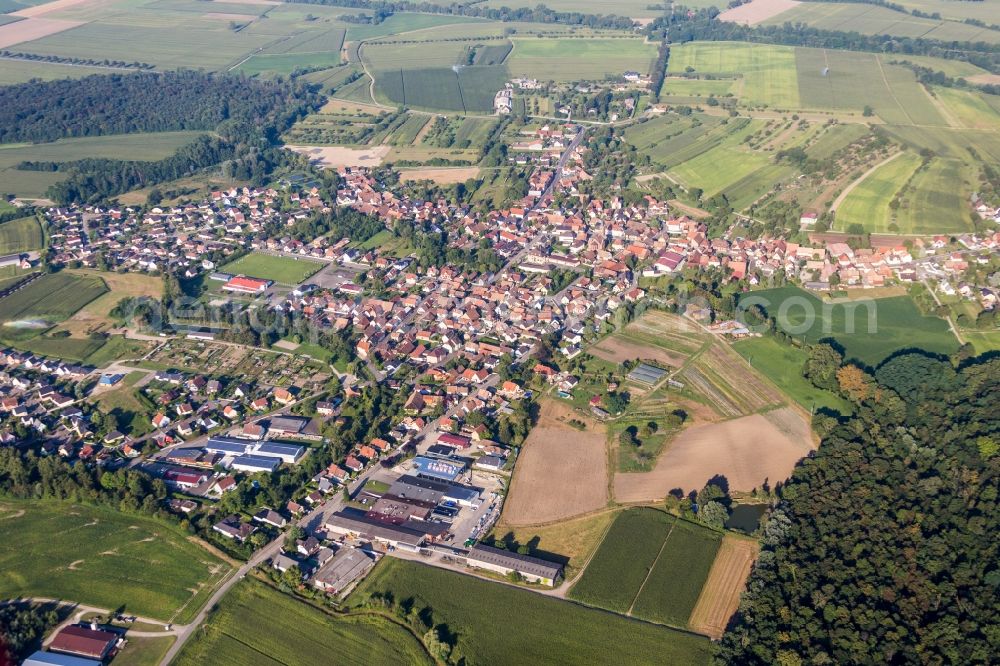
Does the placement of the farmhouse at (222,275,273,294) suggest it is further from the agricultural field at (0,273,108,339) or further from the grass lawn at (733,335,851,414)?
the grass lawn at (733,335,851,414)

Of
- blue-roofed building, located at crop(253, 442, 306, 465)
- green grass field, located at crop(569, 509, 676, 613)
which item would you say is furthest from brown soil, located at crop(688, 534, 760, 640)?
blue-roofed building, located at crop(253, 442, 306, 465)

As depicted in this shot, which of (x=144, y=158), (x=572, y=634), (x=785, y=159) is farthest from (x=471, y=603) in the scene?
(x=144, y=158)

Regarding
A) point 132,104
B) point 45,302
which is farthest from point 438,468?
point 132,104

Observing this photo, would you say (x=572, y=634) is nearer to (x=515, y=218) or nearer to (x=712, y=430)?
(x=712, y=430)

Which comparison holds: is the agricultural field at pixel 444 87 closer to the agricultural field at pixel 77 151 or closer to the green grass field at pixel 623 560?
the agricultural field at pixel 77 151

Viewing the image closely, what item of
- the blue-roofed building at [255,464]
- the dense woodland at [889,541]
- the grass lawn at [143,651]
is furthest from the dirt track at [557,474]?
the grass lawn at [143,651]

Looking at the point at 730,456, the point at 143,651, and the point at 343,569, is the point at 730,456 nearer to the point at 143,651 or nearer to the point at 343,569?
the point at 343,569
